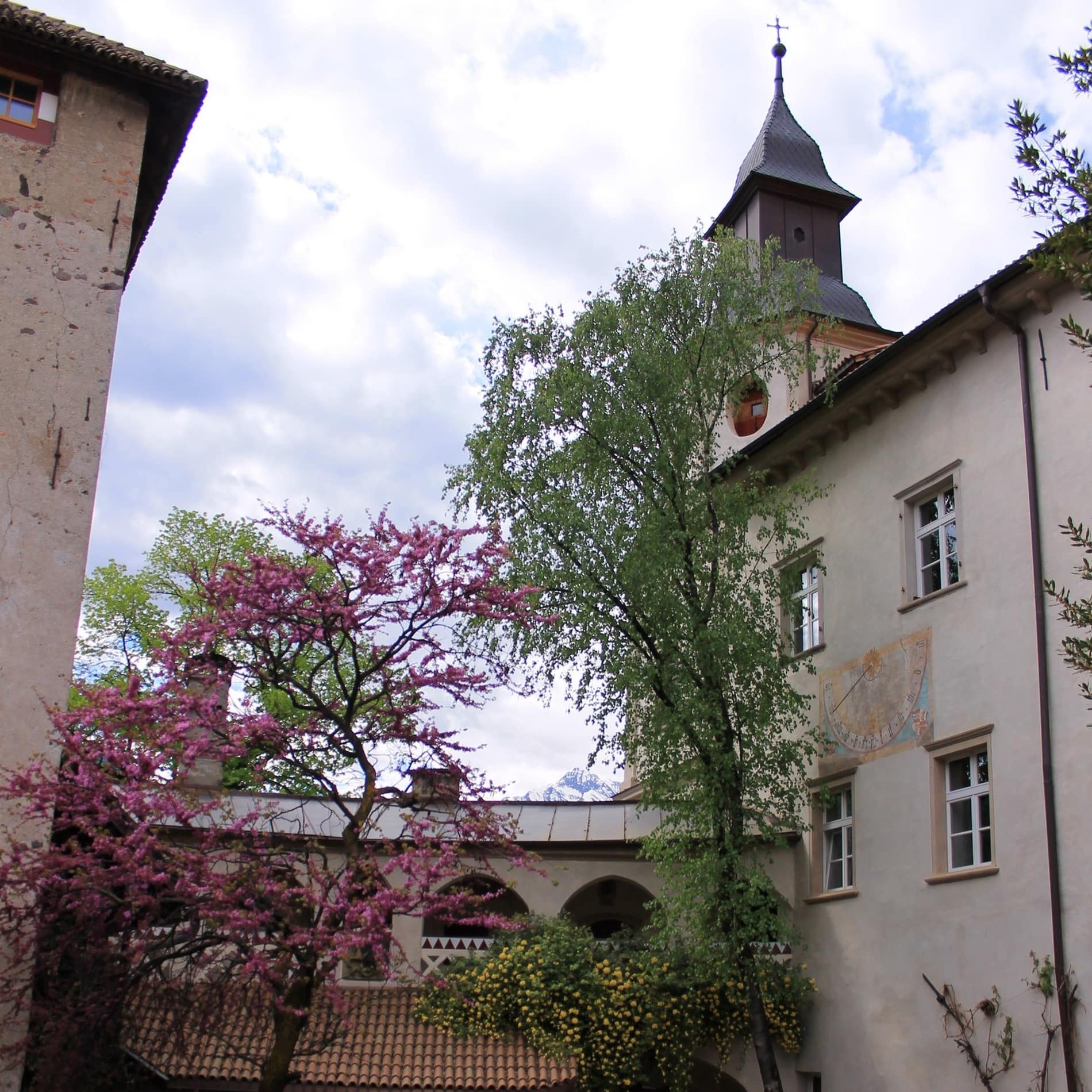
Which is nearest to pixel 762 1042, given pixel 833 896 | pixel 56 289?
pixel 833 896

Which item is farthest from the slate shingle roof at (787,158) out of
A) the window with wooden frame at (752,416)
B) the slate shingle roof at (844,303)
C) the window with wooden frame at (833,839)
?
the window with wooden frame at (833,839)

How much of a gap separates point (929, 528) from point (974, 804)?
342 cm

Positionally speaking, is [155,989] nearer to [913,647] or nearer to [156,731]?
[156,731]

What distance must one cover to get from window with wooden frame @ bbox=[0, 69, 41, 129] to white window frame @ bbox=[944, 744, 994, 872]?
12332 millimetres

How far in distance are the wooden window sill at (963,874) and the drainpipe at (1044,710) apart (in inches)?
35.0

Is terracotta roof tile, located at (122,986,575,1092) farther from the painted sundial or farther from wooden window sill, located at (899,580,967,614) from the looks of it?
wooden window sill, located at (899,580,967,614)

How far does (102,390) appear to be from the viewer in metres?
13.5

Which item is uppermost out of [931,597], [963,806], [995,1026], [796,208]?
[796,208]

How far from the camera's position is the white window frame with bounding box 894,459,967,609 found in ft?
49.0

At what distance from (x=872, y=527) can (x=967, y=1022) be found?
6076 millimetres

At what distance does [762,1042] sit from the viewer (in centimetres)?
1495

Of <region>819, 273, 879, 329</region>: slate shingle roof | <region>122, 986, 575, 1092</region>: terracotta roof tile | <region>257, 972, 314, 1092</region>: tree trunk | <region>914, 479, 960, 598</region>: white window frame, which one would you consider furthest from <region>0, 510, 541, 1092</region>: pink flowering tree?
<region>819, 273, 879, 329</region>: slate shingle roof

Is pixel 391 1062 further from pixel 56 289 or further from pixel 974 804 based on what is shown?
pixel 56 289

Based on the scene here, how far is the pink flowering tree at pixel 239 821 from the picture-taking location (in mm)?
10414
